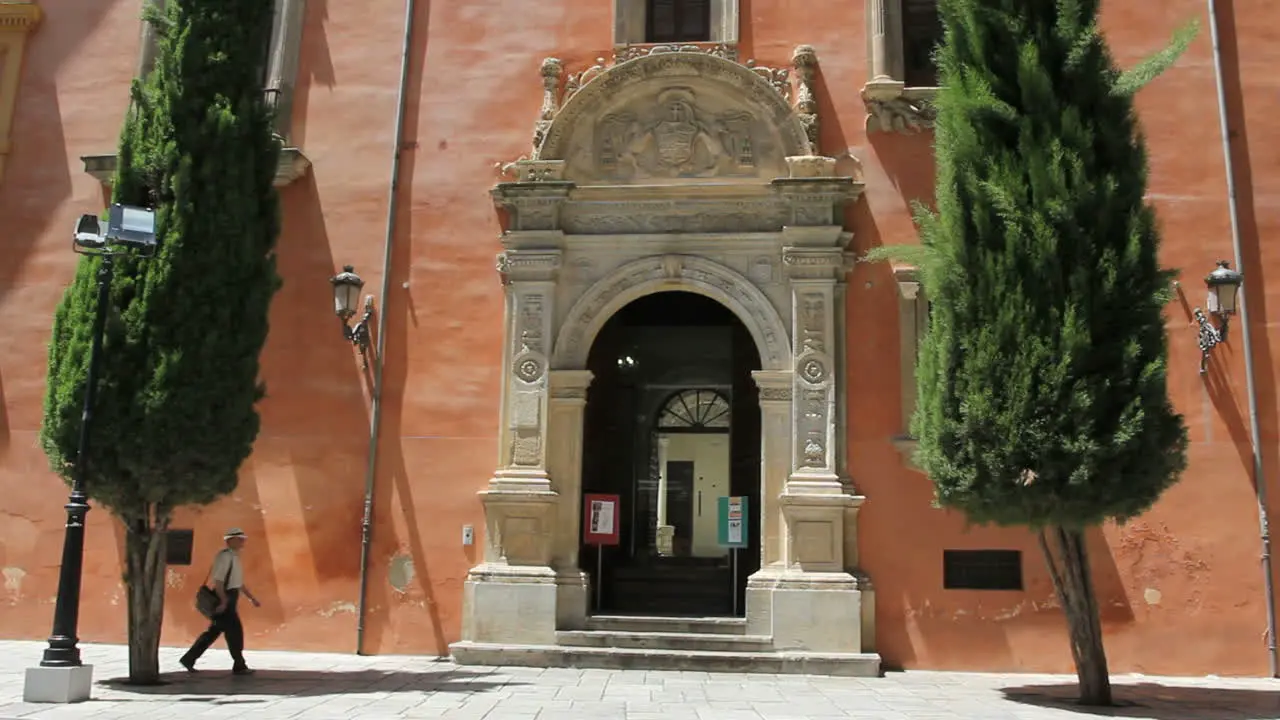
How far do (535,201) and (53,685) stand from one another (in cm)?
632

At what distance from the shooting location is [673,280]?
1109cm

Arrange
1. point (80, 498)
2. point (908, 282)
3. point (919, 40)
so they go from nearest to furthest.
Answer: point (80, 498), point (908, 282), point (919, 40)

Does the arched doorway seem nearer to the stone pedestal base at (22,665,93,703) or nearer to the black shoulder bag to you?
the black shoulder bag

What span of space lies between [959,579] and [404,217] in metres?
7.00

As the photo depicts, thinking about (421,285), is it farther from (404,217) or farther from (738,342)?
(738,342)

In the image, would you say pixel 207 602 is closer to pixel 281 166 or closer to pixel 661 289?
pixel 281 166

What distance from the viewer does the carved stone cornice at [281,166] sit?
1159 centimetres

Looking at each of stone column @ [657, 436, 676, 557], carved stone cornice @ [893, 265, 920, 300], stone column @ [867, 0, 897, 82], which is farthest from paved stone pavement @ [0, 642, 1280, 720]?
stone column @ [867, 0, 897, 82]

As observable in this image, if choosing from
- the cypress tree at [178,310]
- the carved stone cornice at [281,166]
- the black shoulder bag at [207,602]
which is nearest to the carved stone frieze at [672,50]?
the carved stone cornice at [281,166]

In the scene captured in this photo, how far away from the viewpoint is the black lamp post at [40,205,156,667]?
7.64 m

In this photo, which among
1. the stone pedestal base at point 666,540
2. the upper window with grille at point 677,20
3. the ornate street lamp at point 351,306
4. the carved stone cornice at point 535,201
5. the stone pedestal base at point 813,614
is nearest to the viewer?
the stone pedestal base at point 813,614

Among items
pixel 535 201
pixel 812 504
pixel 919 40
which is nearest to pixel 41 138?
pixel 535 201

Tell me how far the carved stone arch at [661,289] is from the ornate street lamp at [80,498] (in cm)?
425

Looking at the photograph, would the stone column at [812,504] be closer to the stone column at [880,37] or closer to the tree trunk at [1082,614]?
the stone column at [880,37]
